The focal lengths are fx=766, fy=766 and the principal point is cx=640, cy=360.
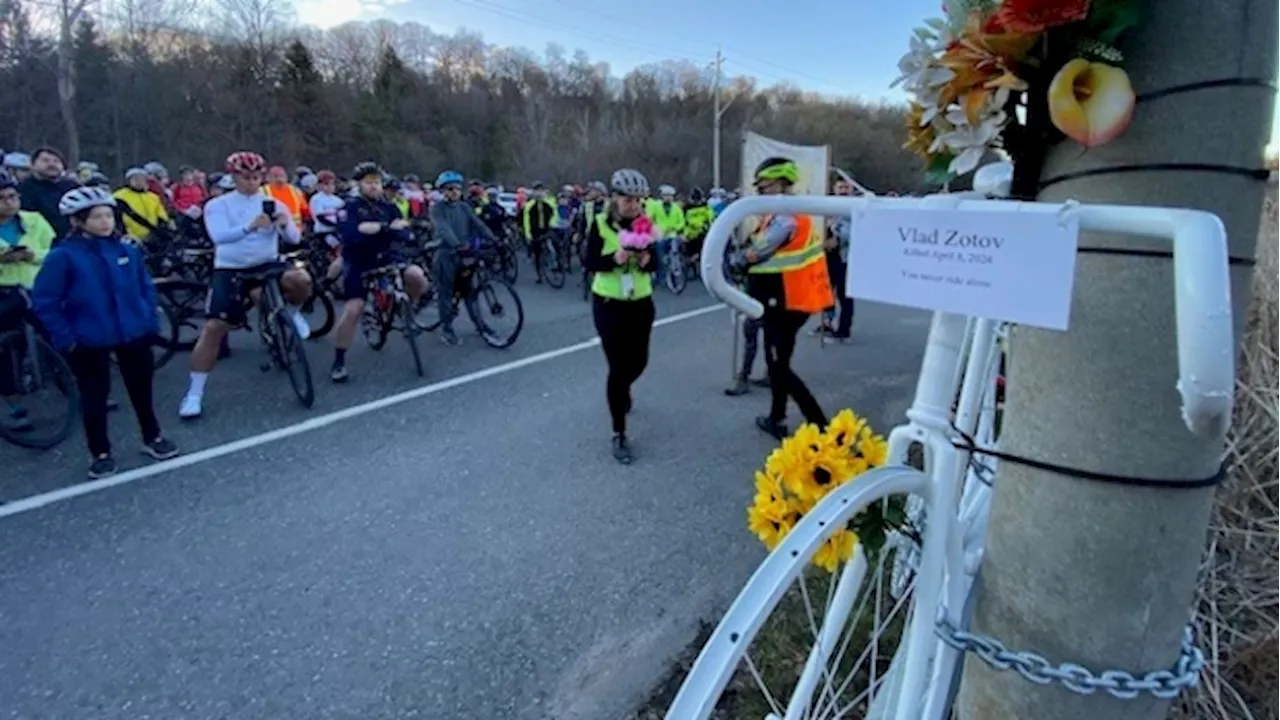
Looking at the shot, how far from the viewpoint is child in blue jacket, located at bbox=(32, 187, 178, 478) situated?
15.2 feet

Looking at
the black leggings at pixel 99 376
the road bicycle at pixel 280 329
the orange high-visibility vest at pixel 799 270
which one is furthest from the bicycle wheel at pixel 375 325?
the orange high-visibility vest at pixel 799 270

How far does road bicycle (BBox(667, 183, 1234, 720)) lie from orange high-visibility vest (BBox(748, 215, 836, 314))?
3487 millimetres

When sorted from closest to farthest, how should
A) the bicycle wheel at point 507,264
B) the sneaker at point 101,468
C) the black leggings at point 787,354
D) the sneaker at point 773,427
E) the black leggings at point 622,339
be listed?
the sneaker at point 101,468
the black leggings at point 622,339
the black leggings at point 787,354
the sneaker at point 773,427
the bicycle wheel at point 507,264

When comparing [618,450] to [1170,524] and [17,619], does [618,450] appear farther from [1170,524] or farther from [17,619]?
[1170,524]

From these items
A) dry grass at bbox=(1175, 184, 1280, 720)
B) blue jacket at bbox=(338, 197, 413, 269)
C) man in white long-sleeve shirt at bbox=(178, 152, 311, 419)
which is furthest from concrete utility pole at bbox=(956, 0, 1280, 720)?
blue jacket at bbox=(338, 197, 413, 269)

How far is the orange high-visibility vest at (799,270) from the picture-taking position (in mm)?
5102

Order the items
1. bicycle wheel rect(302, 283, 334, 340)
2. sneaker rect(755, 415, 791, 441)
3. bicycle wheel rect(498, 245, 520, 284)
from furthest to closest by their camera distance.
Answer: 1. bicycle wheel rect(498, 245, 520, 284)
2. bicycle wheel rect(302, 283, 334, 340)
3. sneaker rect(755, 415, 791, 441)

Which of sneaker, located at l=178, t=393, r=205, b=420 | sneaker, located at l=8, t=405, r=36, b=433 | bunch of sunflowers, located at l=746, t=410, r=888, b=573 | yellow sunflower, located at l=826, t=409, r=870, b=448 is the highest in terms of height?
yellow sunflower, located at l=826, t=409, r=870, b=448

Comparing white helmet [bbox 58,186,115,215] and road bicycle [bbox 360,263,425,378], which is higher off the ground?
white helmet [bbox 58,186,115,215]

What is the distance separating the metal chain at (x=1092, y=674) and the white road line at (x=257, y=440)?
5036 millimetres

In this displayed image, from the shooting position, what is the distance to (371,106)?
47438mm

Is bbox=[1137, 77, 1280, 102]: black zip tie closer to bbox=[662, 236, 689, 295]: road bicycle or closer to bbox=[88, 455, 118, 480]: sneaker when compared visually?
bbox=[88, 455, 118, 480]: sneaker

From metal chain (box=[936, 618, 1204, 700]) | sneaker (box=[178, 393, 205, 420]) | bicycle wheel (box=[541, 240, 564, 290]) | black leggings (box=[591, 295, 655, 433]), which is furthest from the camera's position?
bicycle wheel (box=[541, 240, 564, 290])

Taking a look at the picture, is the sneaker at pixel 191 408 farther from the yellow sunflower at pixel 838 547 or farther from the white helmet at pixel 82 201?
the yellow sunflower at pixel 838 547
